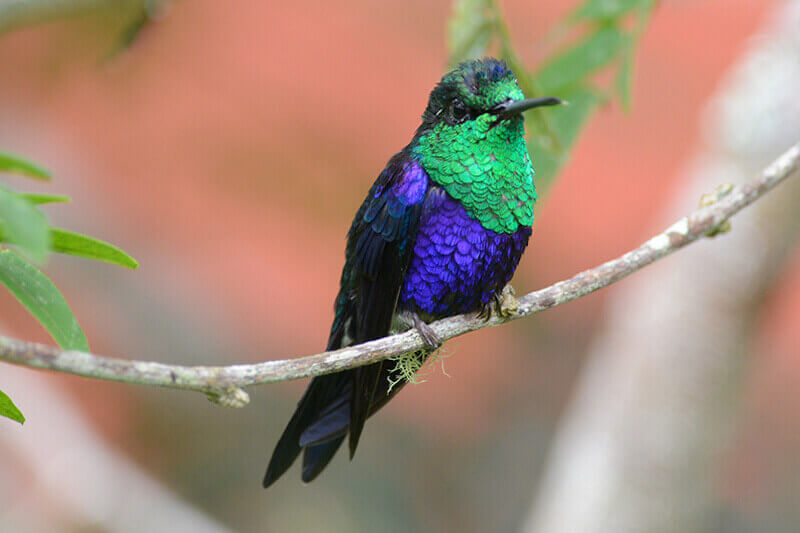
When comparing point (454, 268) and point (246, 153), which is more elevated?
point (246, 153)

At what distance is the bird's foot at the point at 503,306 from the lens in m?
2.36

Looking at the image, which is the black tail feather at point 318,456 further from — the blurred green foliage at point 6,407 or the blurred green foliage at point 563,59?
the blurred green foliage at point 6,407

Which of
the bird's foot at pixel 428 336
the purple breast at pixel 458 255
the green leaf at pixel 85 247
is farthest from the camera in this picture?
the purple breast at pixel 458 255

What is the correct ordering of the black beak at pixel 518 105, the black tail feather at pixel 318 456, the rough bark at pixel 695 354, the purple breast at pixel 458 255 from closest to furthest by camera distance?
1. the black beak at pixel 518 105
2. the purple breast at pixel 458 255
3. the black tail feather at pixel 318 456
4. the rough bark at pixel 695 354

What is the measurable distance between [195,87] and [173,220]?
1610 mm

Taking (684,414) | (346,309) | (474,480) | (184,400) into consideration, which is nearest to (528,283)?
(474,480)

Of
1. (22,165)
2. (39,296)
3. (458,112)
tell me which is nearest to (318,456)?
(458,112)

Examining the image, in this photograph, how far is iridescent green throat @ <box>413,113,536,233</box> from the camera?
2.35 metres

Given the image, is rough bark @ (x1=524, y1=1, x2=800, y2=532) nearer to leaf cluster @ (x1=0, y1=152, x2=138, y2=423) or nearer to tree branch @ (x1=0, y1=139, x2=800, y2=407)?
tree branch @ (x1=0, y1=139, x2=800, y2=407)

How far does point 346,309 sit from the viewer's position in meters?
2.71

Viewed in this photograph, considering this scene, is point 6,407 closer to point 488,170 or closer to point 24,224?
point 24,224

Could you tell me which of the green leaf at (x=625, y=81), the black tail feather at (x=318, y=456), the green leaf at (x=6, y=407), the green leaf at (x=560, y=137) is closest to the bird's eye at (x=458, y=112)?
the green leaf at (x=560, y=137)

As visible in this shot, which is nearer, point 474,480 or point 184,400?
point 184,400

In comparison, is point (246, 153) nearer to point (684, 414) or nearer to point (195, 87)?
point (195, 87)
